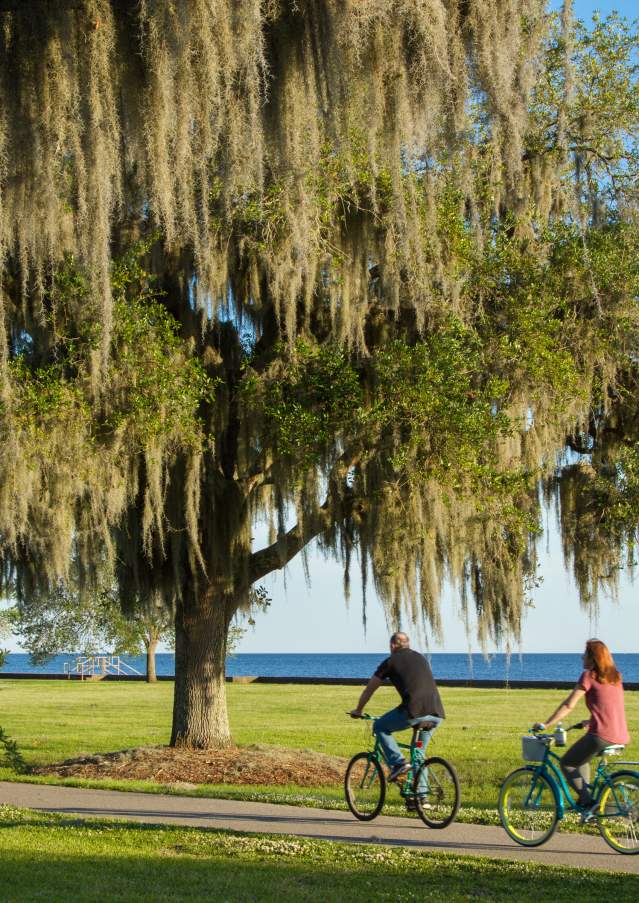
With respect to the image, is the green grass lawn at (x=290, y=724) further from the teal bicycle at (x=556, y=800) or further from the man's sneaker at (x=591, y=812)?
the man's sneaker at (x=591, y=812)

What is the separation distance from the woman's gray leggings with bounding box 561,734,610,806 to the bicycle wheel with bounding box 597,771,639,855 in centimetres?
14

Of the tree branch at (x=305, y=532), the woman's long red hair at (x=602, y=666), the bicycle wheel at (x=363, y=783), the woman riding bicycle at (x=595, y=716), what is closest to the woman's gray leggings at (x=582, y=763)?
the woman riding bicycle at (x=595, y=716)

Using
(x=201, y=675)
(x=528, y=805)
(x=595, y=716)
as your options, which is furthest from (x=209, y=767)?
(x=595, y=716)

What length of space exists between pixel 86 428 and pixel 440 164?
4711mm

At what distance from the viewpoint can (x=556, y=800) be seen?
26.9 feet

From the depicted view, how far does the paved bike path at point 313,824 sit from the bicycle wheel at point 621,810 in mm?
110

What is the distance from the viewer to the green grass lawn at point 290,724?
1429 cm

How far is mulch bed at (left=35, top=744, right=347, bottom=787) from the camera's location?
13.5 m

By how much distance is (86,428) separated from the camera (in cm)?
1193

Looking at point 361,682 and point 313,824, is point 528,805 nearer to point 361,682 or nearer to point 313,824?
point 313,824

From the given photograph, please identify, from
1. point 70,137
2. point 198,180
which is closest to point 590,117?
point 198,180

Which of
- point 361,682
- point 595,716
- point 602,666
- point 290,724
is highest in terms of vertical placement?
point 602,666

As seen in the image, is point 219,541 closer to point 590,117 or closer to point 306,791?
point 306,791

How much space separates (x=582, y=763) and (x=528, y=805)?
615 mm
